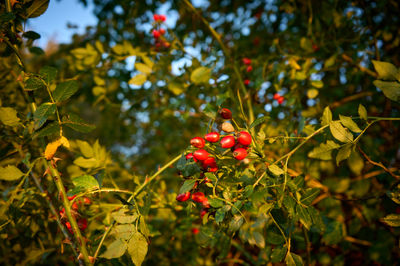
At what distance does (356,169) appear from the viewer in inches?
66.2

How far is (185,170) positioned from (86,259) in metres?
0.38

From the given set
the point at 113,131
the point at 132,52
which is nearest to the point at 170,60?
the point at 132,52

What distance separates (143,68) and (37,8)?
0.57m

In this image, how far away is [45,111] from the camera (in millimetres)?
671

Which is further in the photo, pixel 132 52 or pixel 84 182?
pixel 132 52

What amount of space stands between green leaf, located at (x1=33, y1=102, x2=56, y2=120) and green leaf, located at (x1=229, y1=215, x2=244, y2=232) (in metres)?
0.58

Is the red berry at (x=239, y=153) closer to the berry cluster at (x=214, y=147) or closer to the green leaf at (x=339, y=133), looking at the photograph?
the berry cluster at (x=214, y=147)

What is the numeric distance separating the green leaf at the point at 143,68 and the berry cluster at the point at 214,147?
0.75 metres

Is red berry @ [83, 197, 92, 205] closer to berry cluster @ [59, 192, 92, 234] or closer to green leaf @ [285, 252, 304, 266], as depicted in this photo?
berry cluster @ [59, 192, 92, 234]

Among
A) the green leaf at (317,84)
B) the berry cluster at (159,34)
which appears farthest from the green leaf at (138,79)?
the green leaf at (317,84)

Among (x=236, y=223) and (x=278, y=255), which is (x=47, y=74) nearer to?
(x=236, y=223)

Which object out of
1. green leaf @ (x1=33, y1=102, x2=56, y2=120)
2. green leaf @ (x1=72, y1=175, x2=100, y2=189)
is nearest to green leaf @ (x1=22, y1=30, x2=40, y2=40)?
green leaf @ (x1=33, y1=102, x2=56, y2=120)

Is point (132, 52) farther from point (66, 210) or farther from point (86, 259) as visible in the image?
point (86, 259)

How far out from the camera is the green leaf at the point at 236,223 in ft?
2.20
